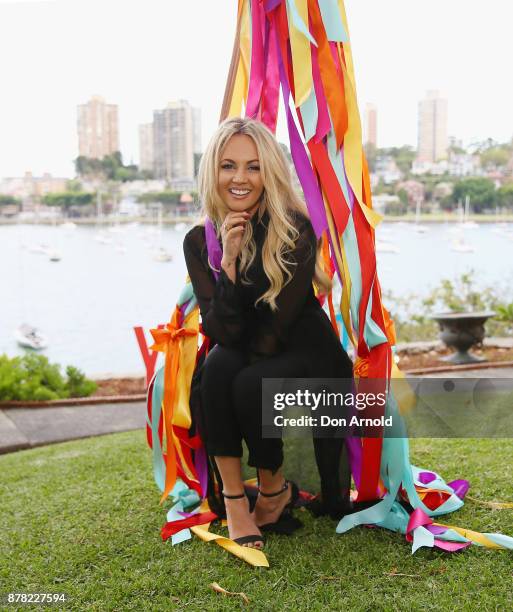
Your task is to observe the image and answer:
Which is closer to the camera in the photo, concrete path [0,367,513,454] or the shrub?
concrete path [0,367,513,454]

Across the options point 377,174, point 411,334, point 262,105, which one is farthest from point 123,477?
point 377,174

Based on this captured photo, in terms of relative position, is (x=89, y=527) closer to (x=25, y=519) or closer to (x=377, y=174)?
(x=25, y=519)

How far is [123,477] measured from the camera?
9.96 feet

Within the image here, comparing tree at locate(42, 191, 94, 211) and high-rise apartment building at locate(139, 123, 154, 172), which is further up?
high-rise apartment building at locate(139, 123, 154, 172)

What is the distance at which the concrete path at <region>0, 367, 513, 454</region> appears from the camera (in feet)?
13.4

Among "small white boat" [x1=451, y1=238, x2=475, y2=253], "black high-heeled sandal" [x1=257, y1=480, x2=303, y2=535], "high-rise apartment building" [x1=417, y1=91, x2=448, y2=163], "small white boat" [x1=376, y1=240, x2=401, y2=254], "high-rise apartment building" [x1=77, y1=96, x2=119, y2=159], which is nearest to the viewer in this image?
"black high-heeled sandal" [x1=257, y1=480, x2=303, y2=535]

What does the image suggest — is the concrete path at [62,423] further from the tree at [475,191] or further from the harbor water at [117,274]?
the tree at [475,191]

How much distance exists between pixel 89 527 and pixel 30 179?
27.4ft

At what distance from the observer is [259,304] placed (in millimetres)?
2281

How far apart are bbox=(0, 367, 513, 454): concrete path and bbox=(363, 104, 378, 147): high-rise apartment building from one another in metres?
3.91

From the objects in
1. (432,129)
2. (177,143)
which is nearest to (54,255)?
(177,143)

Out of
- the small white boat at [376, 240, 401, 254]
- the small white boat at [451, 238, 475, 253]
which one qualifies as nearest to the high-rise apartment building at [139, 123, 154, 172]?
the small white boat at [376, 240, 401, 254]

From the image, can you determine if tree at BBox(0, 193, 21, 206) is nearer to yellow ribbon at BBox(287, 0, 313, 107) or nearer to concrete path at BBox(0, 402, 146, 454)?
concrete path at BBox(0, 402, 146, 454)

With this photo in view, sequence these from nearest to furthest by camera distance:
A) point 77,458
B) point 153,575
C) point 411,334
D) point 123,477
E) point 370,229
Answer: point 153,575 < point 370,229 < point 123,477 < point 77,458 < point 411,334
